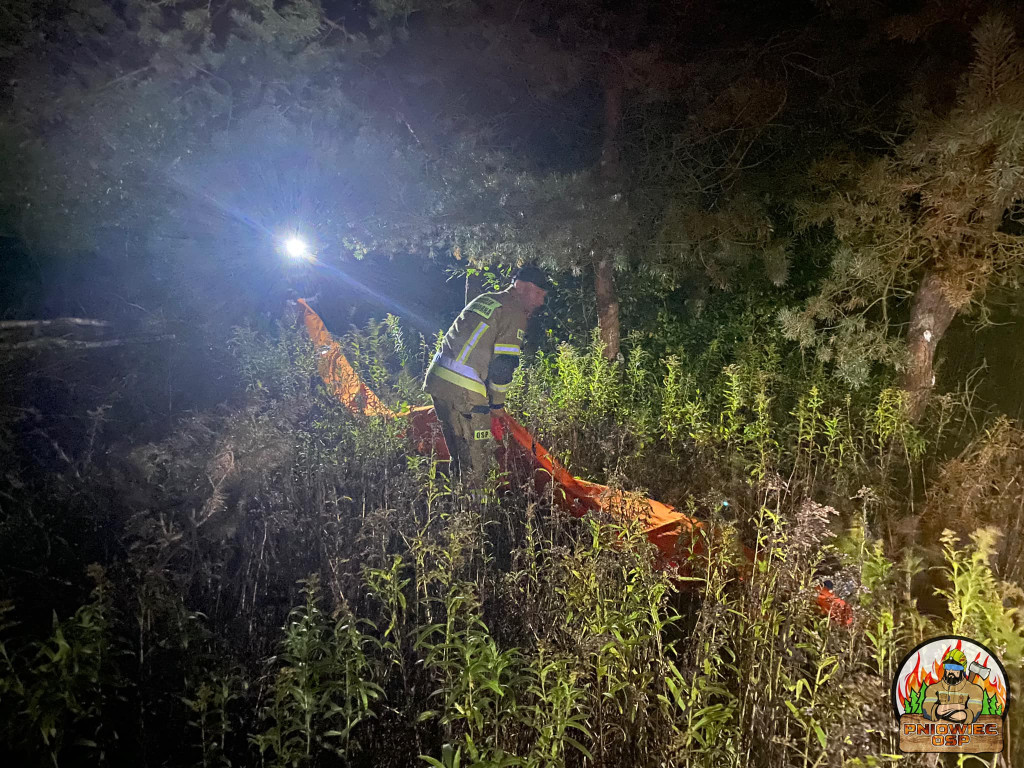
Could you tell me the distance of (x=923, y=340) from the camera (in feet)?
14.7

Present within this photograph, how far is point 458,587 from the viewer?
2227 millimetres

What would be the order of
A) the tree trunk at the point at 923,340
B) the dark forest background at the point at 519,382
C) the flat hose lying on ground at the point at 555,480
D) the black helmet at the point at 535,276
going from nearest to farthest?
the dark forest background at the point at 519,382 → the flat hose lying on ground at the point at 555,480 → the tree trunk at the point at 923,340 → the black helmet at the point at 535,276

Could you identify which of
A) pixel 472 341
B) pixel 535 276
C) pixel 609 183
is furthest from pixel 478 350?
pixel 535 276

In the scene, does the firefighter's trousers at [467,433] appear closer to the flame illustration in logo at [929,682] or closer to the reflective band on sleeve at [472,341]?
the reflective band on sleeve at [472,341]

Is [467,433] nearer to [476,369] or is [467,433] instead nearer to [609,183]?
[476,369]

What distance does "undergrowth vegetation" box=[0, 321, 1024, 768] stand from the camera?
68.1 inches

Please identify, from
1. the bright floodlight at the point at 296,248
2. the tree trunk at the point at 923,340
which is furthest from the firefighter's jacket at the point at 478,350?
the tree trunk at the point at 923,340

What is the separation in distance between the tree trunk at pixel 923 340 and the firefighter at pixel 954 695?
316cm

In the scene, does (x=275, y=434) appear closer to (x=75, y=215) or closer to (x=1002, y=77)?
(x=75, y=215)

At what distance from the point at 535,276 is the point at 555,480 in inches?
153

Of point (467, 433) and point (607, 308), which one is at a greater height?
point (607, 308)

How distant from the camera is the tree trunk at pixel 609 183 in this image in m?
4.46

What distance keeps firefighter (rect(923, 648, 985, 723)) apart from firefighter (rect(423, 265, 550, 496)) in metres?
2.88

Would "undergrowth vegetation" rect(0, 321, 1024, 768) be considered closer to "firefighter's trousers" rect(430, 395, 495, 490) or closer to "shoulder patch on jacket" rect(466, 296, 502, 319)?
"firefighter's trousers" rect(430, 395, 495, 490)
